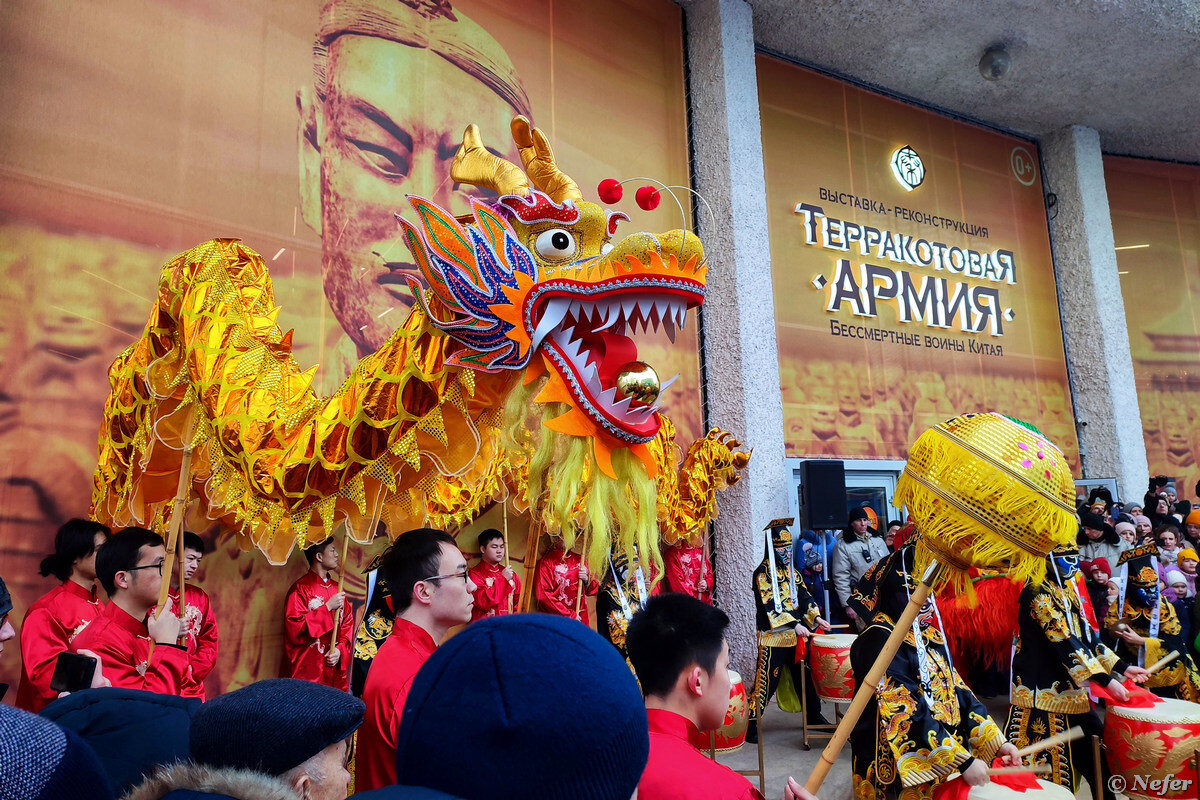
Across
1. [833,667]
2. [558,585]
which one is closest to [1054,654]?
[833,667]

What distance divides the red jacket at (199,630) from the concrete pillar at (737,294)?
12.7ft

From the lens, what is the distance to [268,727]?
1.03 m

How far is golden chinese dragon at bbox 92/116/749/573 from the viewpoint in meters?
2.30

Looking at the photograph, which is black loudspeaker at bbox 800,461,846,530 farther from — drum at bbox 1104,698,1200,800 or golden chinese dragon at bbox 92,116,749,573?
golden chinese dragon at bbox 92,116,749,573

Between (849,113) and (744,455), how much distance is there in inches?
185

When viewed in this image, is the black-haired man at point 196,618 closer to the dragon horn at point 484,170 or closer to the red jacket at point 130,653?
the red jacket at point 130,653

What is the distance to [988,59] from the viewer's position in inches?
333

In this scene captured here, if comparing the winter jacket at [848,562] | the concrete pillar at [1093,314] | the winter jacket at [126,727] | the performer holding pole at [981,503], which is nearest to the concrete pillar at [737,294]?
the winter jacket at [848,562]

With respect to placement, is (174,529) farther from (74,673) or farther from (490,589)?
(490,589)

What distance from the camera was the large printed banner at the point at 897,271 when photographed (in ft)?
25.8

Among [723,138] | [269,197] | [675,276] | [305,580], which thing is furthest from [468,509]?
[723,138]

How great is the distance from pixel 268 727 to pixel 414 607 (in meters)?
1.11

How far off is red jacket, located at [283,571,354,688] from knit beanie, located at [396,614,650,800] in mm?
3822

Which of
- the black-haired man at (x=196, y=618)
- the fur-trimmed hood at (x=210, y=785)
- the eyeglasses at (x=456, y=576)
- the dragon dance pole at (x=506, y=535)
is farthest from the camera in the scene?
the dragon dance pole at (x=506, y=535)
